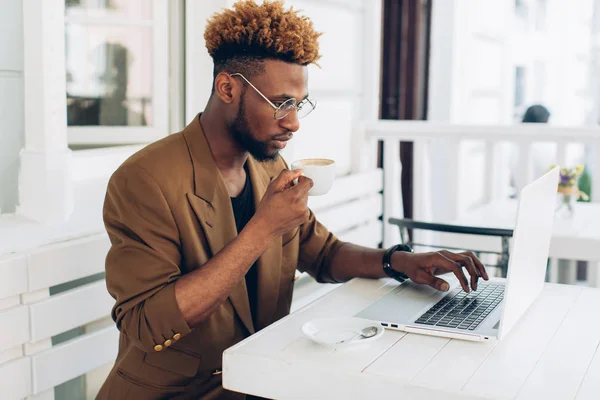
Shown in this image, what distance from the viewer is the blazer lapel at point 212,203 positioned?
5.44 ft

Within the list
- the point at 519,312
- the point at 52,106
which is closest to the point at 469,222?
the point at 519,312

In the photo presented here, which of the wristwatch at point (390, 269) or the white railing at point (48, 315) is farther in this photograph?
the wristwatch at point (390, 269)

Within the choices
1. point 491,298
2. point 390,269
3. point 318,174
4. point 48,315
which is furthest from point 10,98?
point 491,298

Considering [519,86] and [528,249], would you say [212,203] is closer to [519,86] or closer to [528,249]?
[528,249]

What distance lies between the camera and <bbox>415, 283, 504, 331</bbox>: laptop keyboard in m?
1.51

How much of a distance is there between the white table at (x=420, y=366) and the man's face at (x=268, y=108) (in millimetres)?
406

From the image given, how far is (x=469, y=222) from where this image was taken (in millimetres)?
2992

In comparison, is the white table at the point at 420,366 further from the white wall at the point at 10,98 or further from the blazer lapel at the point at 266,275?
the white wall at the point at 10,98

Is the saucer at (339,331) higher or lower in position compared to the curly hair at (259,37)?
lower

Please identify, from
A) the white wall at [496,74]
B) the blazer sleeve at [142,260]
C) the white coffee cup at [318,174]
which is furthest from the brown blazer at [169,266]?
the white wall at [496,74]

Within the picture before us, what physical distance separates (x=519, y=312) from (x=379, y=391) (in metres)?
0.45

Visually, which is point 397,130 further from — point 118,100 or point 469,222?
point 118,100

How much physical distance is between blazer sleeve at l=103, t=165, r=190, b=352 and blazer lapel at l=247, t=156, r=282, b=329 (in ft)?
0.84

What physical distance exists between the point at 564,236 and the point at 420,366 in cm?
154
